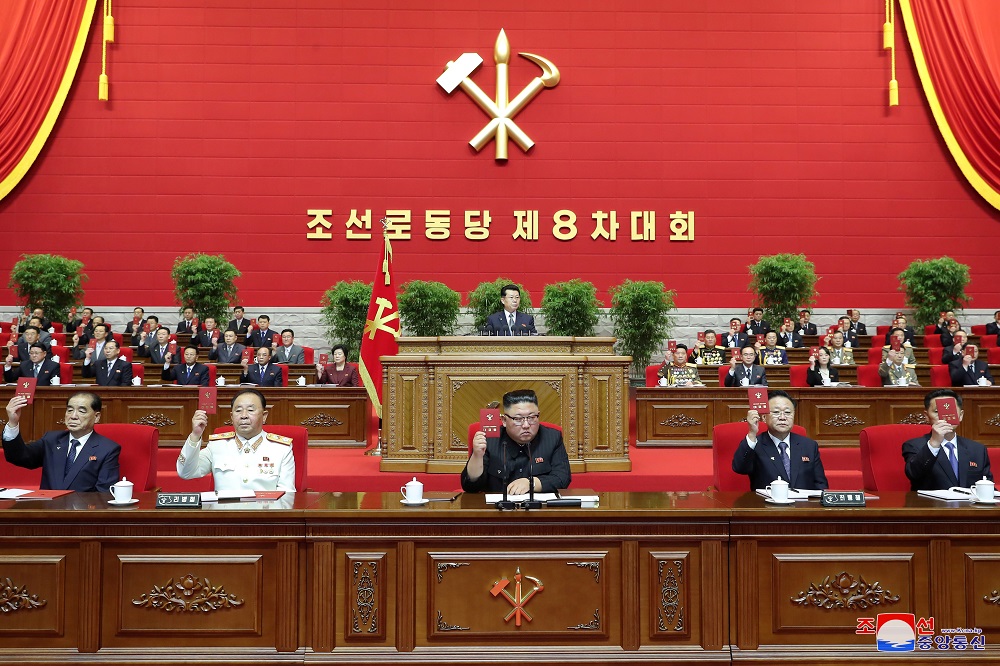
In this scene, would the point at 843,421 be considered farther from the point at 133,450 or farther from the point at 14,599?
the point at 14,599

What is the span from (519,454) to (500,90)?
8.54m

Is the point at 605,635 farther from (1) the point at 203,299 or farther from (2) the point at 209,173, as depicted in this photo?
(2) the point at 209,173

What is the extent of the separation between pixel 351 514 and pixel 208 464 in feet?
3.63

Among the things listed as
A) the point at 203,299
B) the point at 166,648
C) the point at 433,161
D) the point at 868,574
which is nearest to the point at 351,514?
the point at 166,648

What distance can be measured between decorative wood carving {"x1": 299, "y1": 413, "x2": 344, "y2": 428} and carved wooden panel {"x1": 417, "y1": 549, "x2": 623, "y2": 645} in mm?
4633

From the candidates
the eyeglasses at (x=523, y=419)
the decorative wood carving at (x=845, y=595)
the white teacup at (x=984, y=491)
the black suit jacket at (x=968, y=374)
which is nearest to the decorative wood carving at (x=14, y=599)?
the eyeglasses at (x=523, y=419)

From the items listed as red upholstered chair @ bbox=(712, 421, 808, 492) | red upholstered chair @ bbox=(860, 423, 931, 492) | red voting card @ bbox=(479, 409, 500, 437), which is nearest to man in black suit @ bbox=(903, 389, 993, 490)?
red upholstered chair @ bbox=(860, 423, 931, 492)

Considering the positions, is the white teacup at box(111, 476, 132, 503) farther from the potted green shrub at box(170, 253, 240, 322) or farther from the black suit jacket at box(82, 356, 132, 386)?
the potted green shrub at box(170, 253, 240, 322)

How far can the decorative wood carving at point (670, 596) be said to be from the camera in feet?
8.43

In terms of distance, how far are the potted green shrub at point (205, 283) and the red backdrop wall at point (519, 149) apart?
933 mm

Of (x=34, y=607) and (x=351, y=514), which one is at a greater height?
(x=351, y=514)

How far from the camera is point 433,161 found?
11422mm

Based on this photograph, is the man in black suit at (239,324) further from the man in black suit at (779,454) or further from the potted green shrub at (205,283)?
the man in black suit at (779,454)

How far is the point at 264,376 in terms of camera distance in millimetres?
7602
